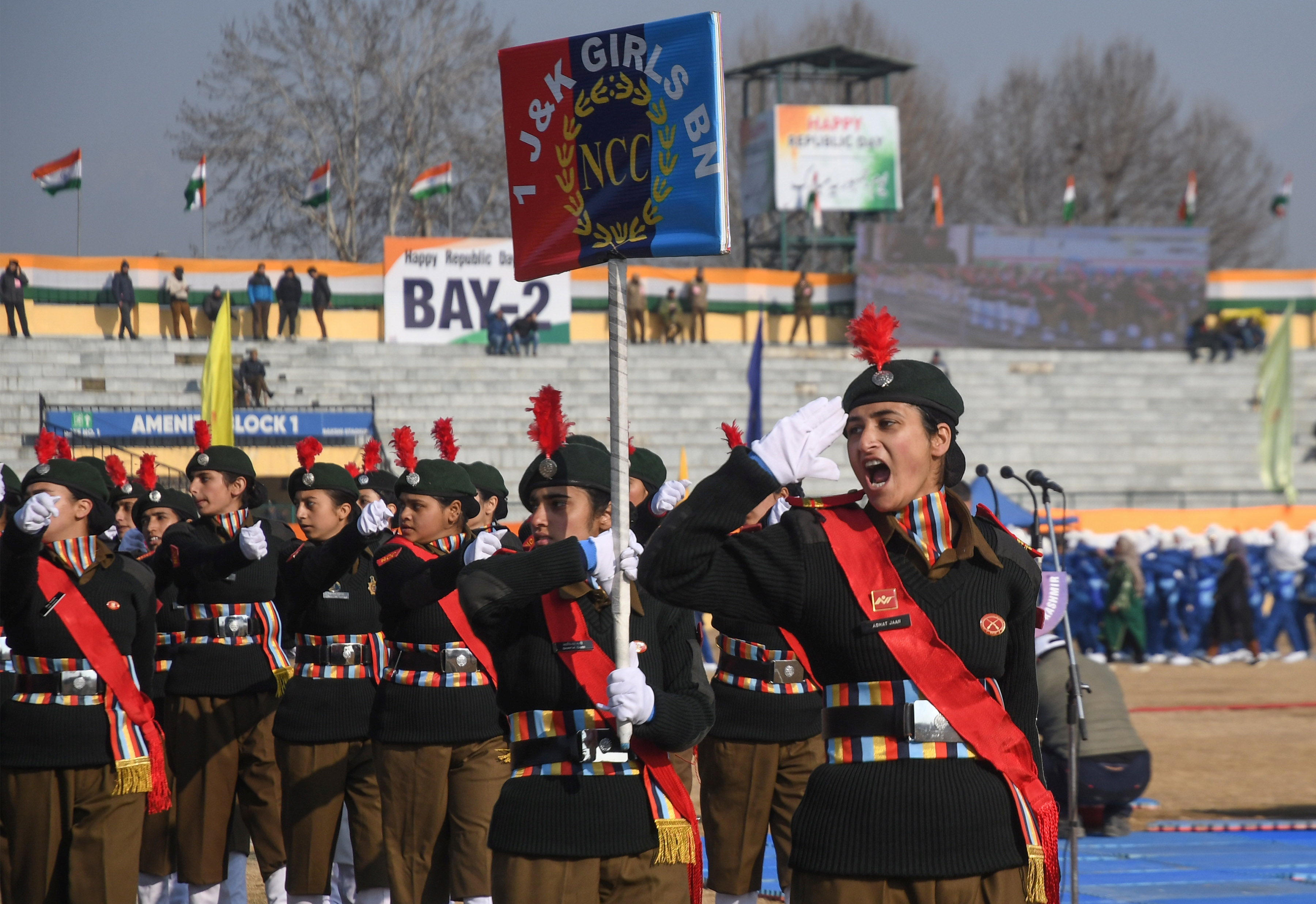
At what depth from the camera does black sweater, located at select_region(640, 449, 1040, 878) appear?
3.45m

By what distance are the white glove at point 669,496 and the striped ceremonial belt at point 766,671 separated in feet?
2.18

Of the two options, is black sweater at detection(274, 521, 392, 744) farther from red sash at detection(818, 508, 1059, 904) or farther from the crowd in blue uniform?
the crowd in blue uniform

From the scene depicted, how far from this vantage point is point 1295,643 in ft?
70.3

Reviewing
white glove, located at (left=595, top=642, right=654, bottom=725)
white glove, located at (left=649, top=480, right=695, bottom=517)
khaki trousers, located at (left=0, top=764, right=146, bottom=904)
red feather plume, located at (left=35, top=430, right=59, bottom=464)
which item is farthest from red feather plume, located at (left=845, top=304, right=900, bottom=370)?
red feather plume, located at (left=35, top=430, right=59, bottom=464)

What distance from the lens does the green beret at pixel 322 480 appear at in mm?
7133

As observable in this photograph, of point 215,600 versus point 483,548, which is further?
point 215,600

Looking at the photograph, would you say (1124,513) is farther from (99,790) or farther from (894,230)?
(99,790)

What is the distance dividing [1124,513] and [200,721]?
676 inches

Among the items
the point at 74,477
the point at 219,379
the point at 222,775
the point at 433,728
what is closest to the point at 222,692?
the point at 222,775

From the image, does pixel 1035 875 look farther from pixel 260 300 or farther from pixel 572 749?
pixel 260 300

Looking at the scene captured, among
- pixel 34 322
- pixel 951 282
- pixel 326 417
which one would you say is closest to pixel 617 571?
pixel 326 417

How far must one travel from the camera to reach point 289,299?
3222 centimetres

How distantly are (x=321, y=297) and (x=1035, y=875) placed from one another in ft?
100

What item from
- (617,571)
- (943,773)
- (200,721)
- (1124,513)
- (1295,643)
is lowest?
(1295,643)
